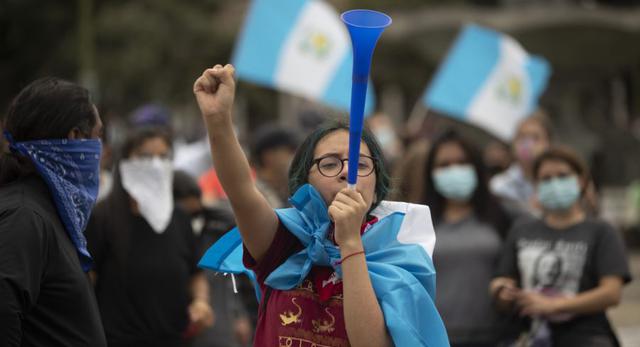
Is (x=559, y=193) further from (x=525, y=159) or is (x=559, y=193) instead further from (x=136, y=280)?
(x=525, y=159)

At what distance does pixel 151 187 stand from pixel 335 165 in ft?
7.72

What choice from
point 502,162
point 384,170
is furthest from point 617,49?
point 384,170

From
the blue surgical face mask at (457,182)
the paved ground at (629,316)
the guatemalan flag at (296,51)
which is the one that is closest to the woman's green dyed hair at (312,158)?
the blue surgical face mask at (457,182)

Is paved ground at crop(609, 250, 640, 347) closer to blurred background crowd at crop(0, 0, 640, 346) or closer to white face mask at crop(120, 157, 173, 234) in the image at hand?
blurred background crowd at crop(0, 0, 640, 346)

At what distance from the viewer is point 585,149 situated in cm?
2100

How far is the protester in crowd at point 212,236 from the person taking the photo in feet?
21.3

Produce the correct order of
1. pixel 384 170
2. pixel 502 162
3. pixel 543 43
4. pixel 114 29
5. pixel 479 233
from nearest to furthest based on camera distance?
pixel 384 170
pixel 479 233
pixel 502 162
pixel 543 43
pixel 114 29

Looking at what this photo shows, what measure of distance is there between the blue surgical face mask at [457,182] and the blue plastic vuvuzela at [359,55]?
10.5ft

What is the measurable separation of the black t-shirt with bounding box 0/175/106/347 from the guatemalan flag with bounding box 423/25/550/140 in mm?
7079

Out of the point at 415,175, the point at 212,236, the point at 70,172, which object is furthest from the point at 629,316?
the point at 70,172

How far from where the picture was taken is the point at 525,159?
8.43 m

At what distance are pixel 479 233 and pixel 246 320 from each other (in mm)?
1721

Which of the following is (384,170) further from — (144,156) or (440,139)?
(440,139)

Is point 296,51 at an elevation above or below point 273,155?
above
